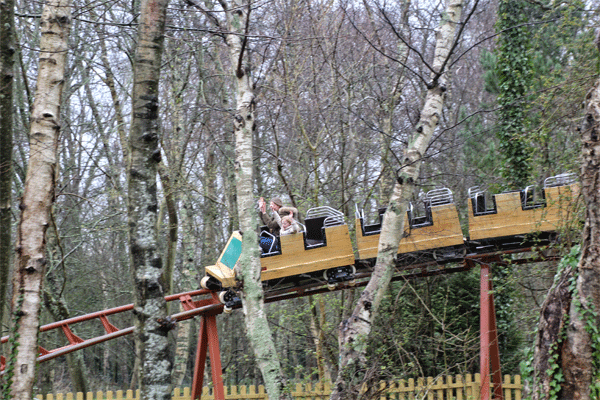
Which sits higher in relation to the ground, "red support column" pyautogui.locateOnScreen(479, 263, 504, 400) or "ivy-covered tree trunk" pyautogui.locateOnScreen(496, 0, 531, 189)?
"ivy-covered tree trunk" pyautogui.locateOnScreen(496, 0, 531, 189)

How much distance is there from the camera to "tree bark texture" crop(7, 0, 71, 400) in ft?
12.6

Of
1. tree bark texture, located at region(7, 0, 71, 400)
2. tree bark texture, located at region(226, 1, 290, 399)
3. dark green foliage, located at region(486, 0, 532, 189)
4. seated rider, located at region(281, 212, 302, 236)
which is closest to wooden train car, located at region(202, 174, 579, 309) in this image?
seated rider, located at region(281, 212, 302, 236)

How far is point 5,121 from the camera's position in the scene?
4.28 m

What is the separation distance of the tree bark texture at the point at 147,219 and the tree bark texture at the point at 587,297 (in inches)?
121

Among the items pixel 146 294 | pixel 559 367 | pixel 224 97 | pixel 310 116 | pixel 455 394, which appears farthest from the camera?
pixel 224 97

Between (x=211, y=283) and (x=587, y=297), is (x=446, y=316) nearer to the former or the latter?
(x=211, y=283)

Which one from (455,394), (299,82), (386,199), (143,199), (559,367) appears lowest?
(455,394)

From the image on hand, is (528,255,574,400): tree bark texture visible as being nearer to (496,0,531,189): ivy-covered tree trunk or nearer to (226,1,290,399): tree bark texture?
(226,1,290,399): tree bark texture

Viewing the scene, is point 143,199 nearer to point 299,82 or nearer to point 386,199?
point 386,199

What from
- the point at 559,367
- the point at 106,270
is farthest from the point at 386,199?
the point at 106,270

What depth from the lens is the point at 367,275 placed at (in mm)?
7566

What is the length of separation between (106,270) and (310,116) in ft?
28.5

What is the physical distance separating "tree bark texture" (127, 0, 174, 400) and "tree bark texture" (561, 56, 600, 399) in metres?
3.07

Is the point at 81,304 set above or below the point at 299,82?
below
